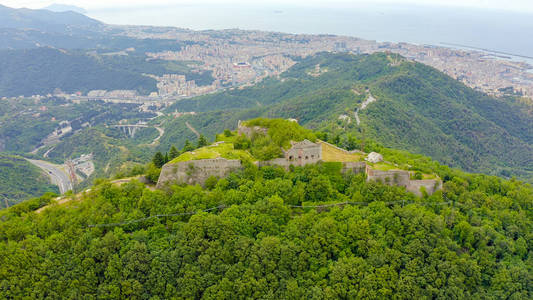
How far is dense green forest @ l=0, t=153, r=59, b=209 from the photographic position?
60022 mm

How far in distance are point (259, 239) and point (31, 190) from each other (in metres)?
60.7

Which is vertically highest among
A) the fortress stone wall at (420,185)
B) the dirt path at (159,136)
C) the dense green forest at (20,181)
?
the fortress stone wall at (420,185)

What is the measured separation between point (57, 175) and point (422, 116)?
79.7 m

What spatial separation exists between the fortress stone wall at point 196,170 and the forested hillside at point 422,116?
12.1m

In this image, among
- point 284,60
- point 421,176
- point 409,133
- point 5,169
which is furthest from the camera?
point 284,60

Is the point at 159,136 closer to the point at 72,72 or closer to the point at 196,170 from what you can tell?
the point at 196,170

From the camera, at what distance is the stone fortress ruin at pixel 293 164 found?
2605cm

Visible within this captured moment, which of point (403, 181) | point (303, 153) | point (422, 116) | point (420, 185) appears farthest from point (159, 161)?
point (422, 116)

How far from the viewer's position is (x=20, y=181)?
65438 millimetres

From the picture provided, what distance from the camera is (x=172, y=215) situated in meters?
23.1

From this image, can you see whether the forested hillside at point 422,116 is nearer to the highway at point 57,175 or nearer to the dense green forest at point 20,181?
the highway at point 57,175

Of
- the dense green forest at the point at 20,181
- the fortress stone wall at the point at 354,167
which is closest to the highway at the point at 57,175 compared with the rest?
the dense green forest at the point at 20,181

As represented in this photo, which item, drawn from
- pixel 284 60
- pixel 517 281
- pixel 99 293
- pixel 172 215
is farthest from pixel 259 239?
pixel 284 60

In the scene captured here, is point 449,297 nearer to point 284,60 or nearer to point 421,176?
point 421,176
